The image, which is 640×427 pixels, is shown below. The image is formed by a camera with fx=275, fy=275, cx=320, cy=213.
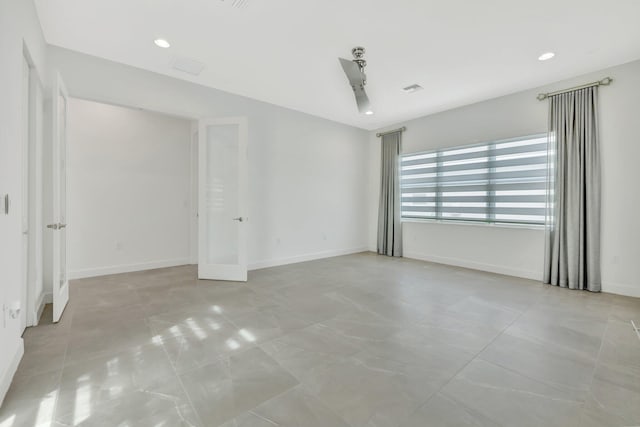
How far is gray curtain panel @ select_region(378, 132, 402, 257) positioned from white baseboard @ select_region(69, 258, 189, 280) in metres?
4.06

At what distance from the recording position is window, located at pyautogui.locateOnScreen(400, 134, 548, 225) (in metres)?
4.19

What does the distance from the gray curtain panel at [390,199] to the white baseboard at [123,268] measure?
406 cm

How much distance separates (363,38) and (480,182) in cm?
→ 324

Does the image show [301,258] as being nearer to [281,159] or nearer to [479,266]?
[281,159]

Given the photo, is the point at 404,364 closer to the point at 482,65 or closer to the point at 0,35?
the point at 0,35

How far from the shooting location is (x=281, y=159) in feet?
16.6

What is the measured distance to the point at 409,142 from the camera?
576 cm

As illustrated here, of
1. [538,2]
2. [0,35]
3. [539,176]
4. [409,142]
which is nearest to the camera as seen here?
[0,35]

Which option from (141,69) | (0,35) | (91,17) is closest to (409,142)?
(141,69)

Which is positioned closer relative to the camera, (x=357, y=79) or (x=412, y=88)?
(x=357, y=79)

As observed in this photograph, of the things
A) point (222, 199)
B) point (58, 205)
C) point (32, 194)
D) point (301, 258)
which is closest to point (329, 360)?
point (58, 205)

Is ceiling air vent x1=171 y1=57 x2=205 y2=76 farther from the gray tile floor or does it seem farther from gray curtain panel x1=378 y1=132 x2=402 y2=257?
gray curtain panel x1=378 y1=132 x2=402 y2=257

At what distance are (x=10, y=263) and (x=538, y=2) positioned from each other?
179 inches

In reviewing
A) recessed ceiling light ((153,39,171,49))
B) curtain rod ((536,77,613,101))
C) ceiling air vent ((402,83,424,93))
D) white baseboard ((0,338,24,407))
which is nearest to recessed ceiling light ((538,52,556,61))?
curtain rod ((536,77,613,101))
